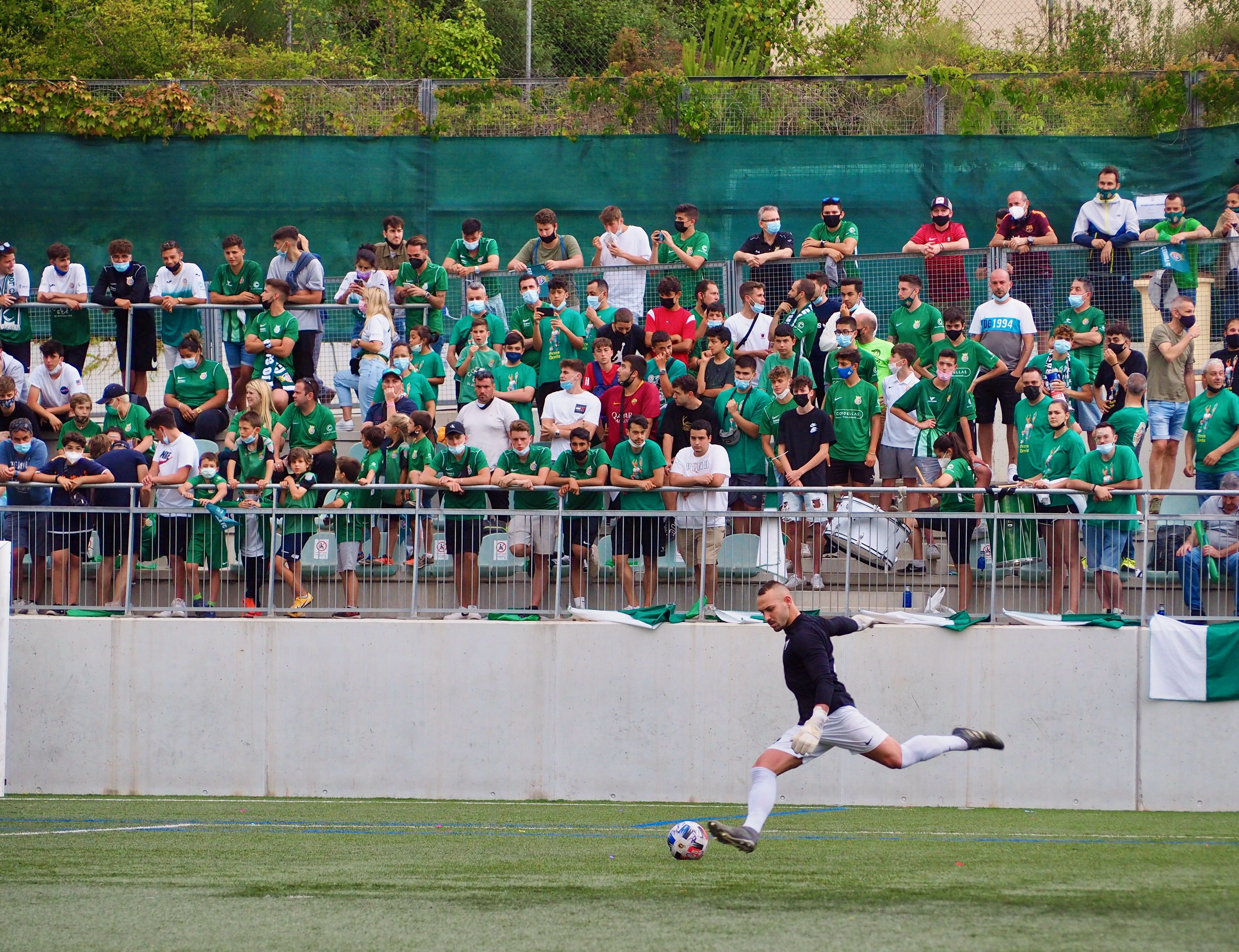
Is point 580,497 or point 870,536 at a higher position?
point 580,497

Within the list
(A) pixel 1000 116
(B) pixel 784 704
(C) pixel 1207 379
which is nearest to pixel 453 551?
(B) pixel 784 704

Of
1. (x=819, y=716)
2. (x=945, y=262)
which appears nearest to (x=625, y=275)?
(x=945, y=262)

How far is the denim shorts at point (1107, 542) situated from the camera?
12.7 metres

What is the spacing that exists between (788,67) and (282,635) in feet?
50.9

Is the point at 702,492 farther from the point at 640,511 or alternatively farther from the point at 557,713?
the point at 557,713

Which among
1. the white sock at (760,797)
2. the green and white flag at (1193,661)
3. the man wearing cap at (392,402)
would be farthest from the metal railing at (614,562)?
the white sock at (760,797)

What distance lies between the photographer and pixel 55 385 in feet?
52.3

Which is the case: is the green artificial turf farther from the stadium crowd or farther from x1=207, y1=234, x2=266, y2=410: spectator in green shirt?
x1=207, y1=234, x2=266, y2=410: spectator in green shirt

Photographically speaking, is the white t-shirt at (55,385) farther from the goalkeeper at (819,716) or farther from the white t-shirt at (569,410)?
the goalkeeper at (819,716)

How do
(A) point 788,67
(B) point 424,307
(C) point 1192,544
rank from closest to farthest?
(C) point 1192,544, (B) point 424,307, (A) point 788,67

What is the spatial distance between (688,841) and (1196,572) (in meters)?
6.43

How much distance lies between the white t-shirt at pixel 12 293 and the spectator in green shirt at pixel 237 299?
7.11ft

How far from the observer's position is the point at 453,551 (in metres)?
13.3

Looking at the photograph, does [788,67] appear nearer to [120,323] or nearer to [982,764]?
[120,323]
